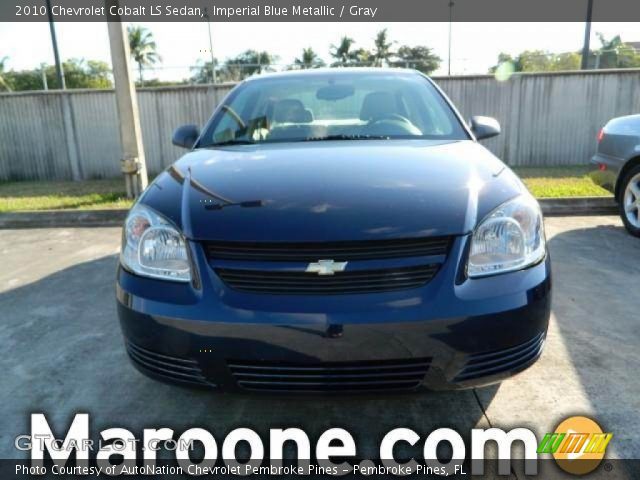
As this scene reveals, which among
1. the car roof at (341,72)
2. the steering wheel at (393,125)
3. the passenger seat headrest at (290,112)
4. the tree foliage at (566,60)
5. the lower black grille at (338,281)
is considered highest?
the tree foliage at (566,60)

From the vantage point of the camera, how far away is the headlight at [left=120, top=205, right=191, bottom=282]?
1793 millimetres

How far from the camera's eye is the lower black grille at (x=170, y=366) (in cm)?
173

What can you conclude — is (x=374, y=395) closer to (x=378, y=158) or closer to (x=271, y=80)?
(x=378, y=158)

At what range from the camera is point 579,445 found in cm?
191

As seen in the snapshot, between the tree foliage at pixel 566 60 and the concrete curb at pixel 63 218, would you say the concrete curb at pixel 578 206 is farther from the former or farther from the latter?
the tree foliage at pixel 566 60

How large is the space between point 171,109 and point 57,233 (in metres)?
5.00

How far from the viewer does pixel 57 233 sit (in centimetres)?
563

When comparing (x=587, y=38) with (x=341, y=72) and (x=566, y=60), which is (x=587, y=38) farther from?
(x=341, y=72)

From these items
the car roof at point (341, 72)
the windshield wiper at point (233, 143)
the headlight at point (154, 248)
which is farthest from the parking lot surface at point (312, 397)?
the car roof at point (341, 72)

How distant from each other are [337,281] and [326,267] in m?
0.06

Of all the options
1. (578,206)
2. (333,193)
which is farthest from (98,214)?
(578,206)

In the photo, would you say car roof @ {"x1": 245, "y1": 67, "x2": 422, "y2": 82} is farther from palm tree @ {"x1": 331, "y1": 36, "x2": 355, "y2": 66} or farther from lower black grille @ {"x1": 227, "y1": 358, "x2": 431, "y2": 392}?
palm tree @ {"x1": 331, "y1": 36, "x2": 355, "y2": 66}

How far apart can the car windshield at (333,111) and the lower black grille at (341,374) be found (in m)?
1.40

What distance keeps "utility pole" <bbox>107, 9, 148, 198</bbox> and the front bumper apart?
5.40 meters
